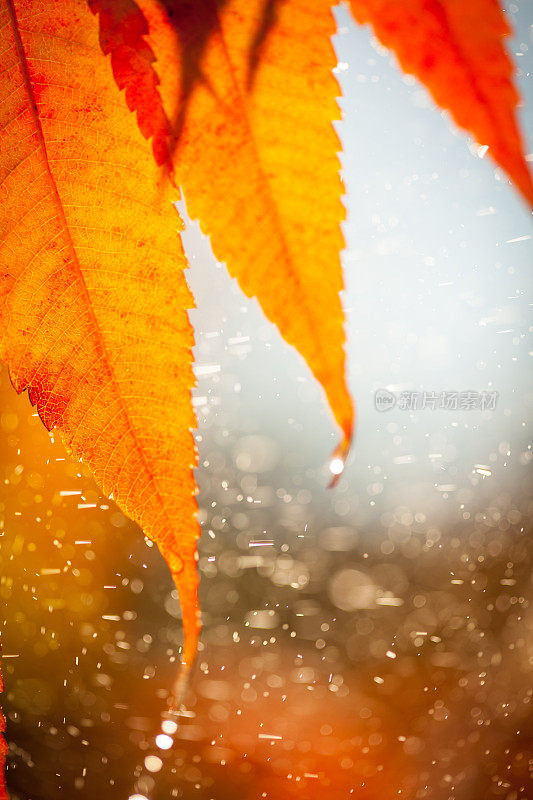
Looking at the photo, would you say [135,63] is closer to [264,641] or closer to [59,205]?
[59,205]

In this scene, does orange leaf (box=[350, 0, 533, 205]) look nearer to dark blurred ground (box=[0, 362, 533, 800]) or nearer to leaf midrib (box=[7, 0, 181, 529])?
leaf midrib (box=[7, 0, 181, 529])

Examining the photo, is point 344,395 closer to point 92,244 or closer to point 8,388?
point 92,244

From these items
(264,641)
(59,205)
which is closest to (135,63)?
(59,205)

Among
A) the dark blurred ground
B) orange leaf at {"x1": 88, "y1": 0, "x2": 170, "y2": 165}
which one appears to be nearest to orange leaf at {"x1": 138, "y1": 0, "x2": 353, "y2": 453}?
orange leaf at {"x1": 88, "y1": 0, "x2": 170, "y2": 165}

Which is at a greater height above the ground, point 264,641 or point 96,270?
point 96,270

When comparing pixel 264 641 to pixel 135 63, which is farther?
pixel 264 641

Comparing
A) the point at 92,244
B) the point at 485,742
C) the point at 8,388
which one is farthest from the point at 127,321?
the point at 485,742
